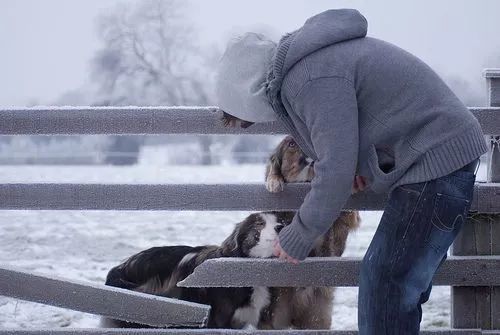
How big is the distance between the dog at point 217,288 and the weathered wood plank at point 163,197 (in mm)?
335

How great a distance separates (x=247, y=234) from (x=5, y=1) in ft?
272

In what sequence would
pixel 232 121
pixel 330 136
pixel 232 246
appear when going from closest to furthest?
pixel 330 136 < pixel 232 121 < pixel 232 246

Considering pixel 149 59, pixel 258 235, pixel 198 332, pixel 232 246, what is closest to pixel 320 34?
pixel 258 235

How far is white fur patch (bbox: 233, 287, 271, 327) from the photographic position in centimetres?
366

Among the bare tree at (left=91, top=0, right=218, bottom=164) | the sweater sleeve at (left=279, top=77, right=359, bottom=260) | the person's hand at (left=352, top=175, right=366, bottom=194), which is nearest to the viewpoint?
the sweater sleeve at (left=279, top=77, right=359, bottom=260)

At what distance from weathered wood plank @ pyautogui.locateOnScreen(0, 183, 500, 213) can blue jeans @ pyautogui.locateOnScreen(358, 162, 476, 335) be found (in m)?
0.86

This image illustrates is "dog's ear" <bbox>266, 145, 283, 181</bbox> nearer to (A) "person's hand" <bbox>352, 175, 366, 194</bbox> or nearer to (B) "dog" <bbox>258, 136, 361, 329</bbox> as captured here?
(B) "dog" <bbox>258, 136, 361, 329</bbox>

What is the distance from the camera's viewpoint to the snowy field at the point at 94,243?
186 inches

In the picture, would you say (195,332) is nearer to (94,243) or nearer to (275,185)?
(275,185)

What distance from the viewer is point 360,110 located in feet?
7.91

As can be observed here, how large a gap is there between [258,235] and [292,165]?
47 cm

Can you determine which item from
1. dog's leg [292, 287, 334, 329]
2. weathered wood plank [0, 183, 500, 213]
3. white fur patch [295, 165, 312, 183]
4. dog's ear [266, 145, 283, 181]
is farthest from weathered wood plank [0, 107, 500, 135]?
dog's leg [292, 287, 334, 329]

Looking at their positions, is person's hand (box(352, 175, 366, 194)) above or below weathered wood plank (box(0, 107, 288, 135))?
below

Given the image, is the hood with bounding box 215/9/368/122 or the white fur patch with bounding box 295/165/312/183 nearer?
the hood with bounding box 215/9/368/122
